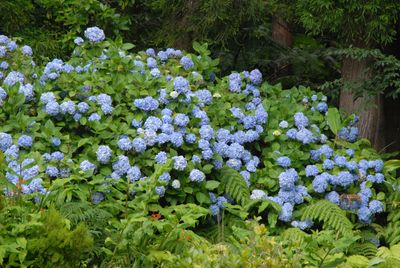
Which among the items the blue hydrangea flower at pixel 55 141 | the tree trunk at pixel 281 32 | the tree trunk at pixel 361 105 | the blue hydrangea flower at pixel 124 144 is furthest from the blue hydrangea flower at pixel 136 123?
the tree trunk at pixel 281 32

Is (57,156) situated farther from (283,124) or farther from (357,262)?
(357,262)

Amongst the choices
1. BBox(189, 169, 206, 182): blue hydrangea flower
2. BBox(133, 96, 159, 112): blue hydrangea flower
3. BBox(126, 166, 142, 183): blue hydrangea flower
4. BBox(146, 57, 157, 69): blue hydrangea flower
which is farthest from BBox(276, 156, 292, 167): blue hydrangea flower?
BBox(146, 57, 157, 69): blue hydrangea flower

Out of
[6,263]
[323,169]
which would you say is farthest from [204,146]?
[6,263]

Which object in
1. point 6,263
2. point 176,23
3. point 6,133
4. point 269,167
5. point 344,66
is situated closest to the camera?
point 6,263

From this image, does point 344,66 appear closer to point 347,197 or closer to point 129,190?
point 347,197

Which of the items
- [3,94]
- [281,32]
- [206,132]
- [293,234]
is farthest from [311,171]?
[281,32]

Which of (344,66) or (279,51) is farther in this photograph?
(279,51)

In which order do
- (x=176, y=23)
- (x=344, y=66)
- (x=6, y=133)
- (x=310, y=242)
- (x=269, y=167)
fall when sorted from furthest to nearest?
1. (x=176, y=23)
2. (x=344, y=66)
3. (x=269, y=167)
4. (x=6, y=133)
5. (x=310, y=242)

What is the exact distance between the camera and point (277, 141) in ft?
21.1

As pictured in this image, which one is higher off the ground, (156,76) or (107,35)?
(156,76)

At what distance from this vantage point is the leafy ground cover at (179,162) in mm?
4941

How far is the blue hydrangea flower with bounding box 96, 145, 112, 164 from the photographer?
218 inches

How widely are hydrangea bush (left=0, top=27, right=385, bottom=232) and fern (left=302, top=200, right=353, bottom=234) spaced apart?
0.14m

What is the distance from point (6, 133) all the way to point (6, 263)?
1541 millimetres
